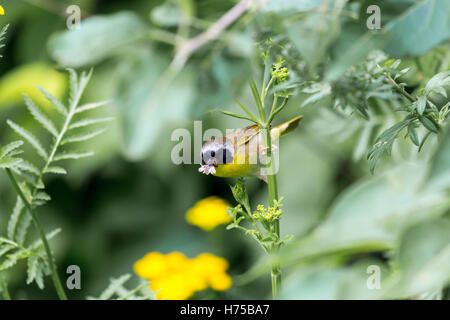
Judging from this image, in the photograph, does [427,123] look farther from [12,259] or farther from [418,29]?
[12,259]

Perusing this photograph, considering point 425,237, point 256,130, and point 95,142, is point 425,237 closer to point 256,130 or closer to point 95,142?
point 256,130

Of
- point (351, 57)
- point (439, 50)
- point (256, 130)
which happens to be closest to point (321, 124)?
point (439, 50)

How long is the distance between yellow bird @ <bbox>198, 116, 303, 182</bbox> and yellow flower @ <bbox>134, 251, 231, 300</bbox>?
205 mm

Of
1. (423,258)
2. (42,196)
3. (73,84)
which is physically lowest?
(423,258)

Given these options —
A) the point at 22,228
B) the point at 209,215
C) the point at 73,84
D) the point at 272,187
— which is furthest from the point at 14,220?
the point at 209,215

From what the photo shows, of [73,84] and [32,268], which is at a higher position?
[73,84]

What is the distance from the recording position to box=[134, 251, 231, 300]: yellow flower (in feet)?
2.09

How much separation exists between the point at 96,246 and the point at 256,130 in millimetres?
1170

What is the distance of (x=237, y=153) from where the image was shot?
443mm

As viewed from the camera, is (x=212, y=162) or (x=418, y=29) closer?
(x=418, y=29)

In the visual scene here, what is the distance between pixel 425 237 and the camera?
0.26 m

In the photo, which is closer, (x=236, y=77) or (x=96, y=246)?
(x=236, y=77)

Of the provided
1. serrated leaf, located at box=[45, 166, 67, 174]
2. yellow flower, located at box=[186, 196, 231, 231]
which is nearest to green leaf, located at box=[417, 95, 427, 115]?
serrated leaf, located at box=[45, 166, 67, 174]

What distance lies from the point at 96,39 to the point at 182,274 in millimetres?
420
